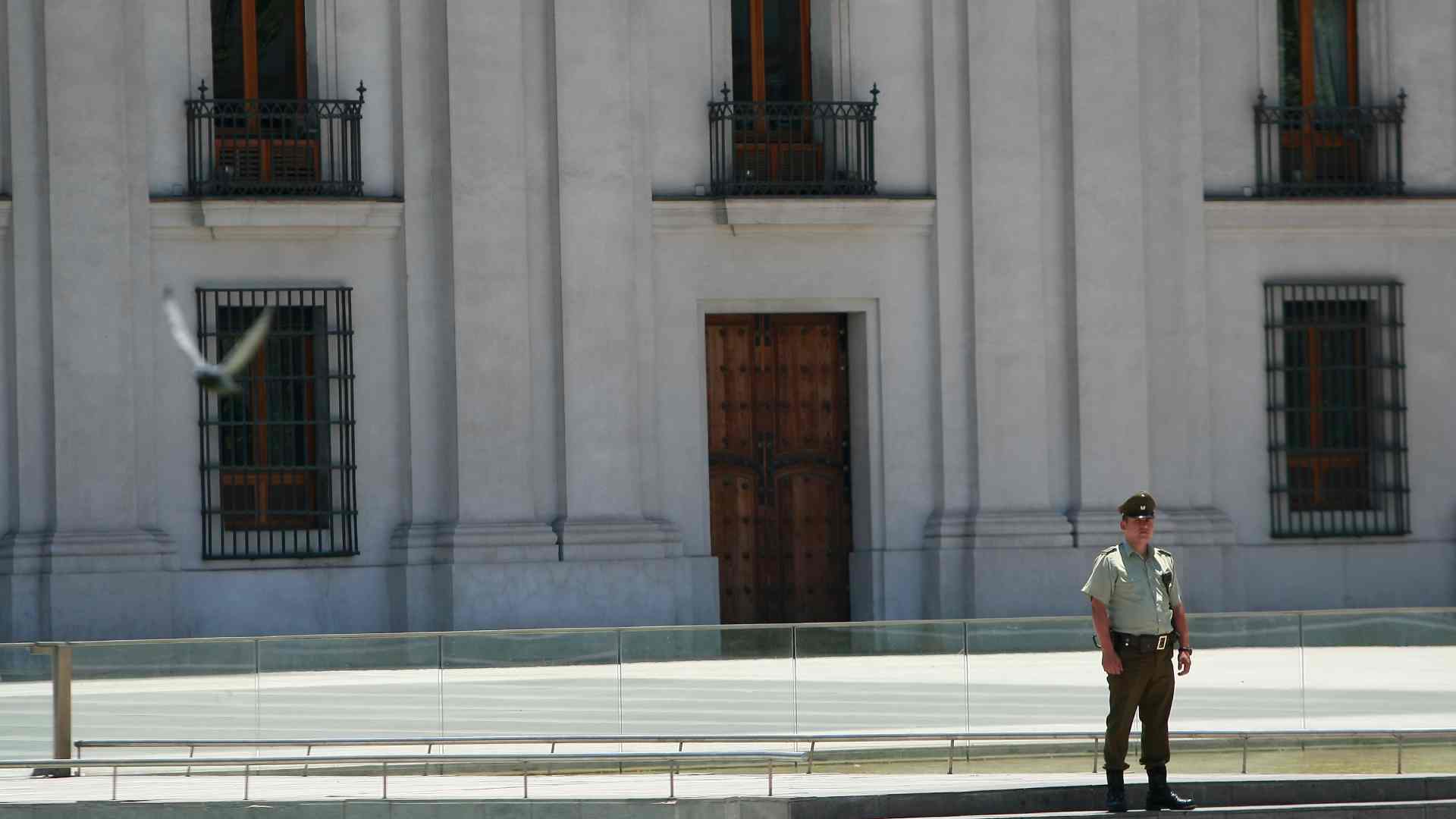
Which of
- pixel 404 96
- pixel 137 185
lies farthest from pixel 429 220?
pixel 137 185

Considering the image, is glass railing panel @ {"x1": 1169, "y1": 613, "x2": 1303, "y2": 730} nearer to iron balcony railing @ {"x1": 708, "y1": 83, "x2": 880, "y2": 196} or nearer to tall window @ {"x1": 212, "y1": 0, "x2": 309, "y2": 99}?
iron balcony railing @ {"x1": 708, "y1": 83, "x2": 880, "y2": 196}

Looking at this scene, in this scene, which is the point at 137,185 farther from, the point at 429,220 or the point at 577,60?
the point at 577,60

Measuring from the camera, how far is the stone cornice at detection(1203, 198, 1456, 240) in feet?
79.2

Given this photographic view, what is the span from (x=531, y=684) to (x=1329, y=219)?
1261cm

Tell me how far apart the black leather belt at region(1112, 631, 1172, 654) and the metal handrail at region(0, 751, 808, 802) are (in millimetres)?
2100

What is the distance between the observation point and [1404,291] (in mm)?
24500

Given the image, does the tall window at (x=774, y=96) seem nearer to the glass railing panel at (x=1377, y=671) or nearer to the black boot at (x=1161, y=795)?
the glass railing panel at (x=1377, y=671)

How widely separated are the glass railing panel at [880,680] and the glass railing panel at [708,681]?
144mm

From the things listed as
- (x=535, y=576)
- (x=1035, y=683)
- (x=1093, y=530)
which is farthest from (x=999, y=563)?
(x=1035, y=683)

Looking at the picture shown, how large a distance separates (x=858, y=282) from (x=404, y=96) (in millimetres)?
4746

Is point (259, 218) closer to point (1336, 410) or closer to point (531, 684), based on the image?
point (531, 684)

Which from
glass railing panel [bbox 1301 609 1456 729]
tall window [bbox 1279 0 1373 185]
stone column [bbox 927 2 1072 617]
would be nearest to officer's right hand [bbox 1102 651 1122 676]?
glass railing panel [bbox 1301 609 1456 729]

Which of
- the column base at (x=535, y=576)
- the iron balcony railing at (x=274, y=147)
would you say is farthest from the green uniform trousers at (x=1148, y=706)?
the iron balcony railing at (x=274, y=147)

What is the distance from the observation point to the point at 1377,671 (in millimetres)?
14688
